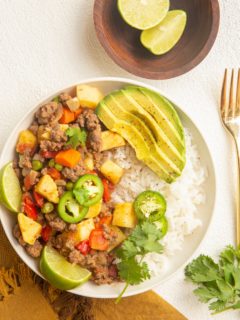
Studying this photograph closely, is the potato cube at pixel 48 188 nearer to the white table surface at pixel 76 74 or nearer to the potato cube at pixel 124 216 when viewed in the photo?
the potato cube at pixel 124 216

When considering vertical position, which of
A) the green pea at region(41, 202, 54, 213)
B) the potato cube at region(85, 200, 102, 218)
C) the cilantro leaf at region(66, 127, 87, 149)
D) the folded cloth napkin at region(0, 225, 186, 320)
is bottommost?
the folded cloth napkin at region(0, 225, 186, 320)

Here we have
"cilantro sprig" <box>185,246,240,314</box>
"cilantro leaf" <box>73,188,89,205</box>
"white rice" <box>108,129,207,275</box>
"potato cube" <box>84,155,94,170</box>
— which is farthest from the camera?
"cilantro sprig" <box>185,246,240,314</box>

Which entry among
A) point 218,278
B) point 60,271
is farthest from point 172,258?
point 60,271

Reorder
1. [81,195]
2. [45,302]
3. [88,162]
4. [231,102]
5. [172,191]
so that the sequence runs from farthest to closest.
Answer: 1. [231,102]
2. [45,302]
3. [172,191]
4. [88,162]
5. [81,195]

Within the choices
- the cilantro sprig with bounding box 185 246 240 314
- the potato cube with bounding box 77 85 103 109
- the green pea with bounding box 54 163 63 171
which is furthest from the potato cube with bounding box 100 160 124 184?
the cilantro sprig with bounding box 185 246 240 314

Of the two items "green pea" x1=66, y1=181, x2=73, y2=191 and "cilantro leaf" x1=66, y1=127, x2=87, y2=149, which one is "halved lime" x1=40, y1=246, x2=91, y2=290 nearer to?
"green pea" x1=66, y1=181, x2=73, y2=191

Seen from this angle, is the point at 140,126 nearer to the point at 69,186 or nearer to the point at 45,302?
the point at 69,186

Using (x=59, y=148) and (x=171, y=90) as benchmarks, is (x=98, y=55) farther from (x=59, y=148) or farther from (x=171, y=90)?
(x=59, y=148)
